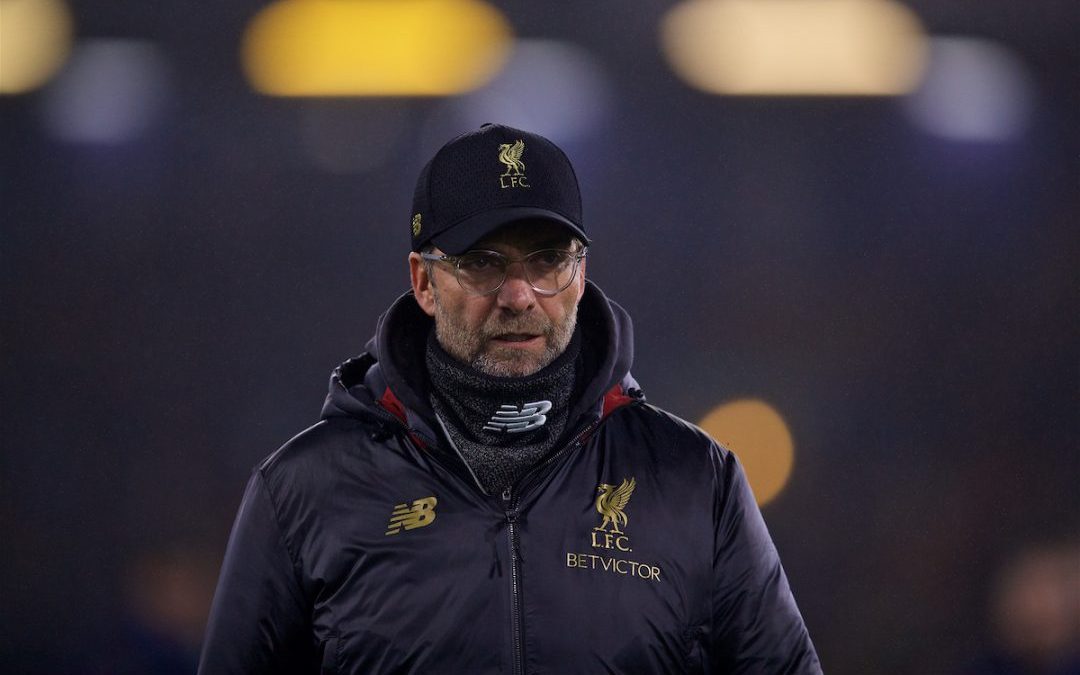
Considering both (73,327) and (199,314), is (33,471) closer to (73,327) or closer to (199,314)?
(73,327)

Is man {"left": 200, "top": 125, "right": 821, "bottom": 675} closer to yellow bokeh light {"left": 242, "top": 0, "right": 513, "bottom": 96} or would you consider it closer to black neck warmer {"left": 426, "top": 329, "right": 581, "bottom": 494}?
black neck warmer {"left": 426, "top": 329, "right": 581, "bottom": 494}

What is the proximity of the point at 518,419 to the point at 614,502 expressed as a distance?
0.18 m

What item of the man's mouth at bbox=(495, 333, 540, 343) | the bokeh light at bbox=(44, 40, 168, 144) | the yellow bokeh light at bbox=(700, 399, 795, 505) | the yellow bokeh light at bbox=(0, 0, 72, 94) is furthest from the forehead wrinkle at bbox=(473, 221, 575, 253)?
the yellow bokeh light at bbox=(0, 0, 72, 94)

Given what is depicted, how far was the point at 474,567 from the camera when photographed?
1480mm

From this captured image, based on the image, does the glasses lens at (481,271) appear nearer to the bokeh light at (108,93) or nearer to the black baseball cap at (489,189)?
the black baseball cap at (489,189)

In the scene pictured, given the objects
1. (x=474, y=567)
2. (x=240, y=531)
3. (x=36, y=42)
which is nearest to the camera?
(x=474, y=567)

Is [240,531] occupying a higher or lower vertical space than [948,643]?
higher

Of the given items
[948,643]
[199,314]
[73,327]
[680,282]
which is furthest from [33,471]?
[948,643]

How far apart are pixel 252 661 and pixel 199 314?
6.61 ft

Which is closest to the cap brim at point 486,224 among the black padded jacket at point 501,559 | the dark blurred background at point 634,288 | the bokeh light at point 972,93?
the black padded jacket at point 501,559

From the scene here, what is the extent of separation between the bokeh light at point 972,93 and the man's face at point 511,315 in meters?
2.24

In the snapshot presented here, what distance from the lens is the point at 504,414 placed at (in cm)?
157

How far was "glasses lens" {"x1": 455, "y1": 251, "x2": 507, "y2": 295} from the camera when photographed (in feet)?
5.08

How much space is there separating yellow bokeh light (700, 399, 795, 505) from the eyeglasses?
1931mm
